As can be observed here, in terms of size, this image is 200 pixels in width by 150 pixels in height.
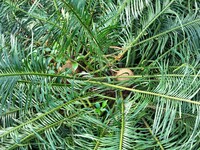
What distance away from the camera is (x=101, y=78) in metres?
1.13

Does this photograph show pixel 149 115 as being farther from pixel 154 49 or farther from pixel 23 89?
pixel 23 89

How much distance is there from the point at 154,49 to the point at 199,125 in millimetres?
319

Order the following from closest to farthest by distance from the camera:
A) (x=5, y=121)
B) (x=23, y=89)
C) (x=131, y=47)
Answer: (x=23, y=89)
(x=5, y=121)
(x=131, y=47)

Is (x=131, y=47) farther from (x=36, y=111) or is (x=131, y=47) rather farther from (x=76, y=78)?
(x=36, y=111)

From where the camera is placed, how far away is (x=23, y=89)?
98 cm

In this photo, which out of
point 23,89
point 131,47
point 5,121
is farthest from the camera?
point 131,47

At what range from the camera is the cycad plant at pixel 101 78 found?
3.17 feet

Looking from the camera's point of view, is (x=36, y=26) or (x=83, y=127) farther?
(x=36, y=26)

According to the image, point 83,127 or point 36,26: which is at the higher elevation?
point 36,26

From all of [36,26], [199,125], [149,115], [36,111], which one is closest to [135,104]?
[149,115]

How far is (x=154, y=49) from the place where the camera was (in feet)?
4.07

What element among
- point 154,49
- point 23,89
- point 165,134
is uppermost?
point 154,49

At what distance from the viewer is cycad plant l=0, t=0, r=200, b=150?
97cm

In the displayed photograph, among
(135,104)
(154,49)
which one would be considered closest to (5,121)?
(135,104)
